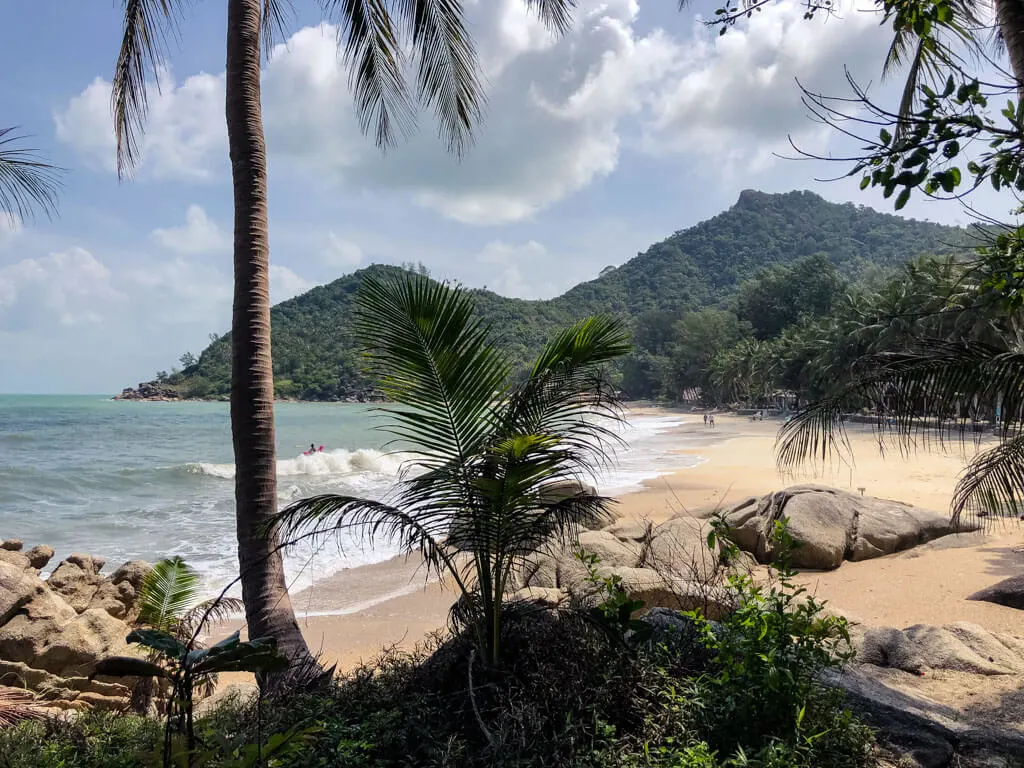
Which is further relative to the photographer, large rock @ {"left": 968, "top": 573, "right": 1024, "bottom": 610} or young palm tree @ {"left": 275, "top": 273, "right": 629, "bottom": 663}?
large rock @ {"left": 968, "top": 573, "right": 1024, "bottom": 610}

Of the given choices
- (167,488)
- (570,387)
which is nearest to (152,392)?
(167,488)

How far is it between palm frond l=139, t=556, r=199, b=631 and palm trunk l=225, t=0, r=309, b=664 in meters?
1.18

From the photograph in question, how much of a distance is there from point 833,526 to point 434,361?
8.32 m

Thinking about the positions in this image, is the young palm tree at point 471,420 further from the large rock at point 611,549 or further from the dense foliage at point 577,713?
the large rock at point 611,549

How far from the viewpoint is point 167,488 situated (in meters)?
20.8

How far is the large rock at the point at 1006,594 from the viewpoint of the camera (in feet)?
22.7

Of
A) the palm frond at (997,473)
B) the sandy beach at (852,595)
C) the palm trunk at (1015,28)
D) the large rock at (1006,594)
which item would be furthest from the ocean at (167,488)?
the large rock at (1006,594)

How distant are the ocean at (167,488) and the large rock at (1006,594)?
4.47 meters

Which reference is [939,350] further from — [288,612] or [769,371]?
[769,371]

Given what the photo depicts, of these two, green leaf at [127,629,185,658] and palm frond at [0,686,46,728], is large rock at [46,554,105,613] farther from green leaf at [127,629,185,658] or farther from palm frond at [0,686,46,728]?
green leaf at [127,629,185,658]

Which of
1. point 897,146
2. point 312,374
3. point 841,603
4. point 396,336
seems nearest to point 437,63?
point 396,336

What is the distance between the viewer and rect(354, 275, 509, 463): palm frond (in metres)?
3.59

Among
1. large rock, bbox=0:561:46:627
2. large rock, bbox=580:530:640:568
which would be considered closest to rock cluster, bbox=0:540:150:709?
large rock, bbox=0:561:46:627

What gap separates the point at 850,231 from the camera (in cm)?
14012
